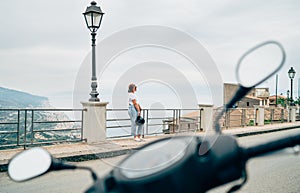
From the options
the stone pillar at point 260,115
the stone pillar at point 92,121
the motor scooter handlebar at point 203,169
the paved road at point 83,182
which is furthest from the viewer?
the stone pillar at point 260,115

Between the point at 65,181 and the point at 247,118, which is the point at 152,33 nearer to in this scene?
the point at 65,181

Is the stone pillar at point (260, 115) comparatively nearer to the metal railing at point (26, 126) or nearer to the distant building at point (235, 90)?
the metal railing at point (26, 126)

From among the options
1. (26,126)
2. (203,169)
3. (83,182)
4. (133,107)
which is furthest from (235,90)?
(26,126)

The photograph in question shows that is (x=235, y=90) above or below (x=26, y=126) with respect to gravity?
above

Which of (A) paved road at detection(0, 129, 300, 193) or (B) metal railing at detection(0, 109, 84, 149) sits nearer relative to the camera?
(A) paved road at detection(0, 129, 300, 193)

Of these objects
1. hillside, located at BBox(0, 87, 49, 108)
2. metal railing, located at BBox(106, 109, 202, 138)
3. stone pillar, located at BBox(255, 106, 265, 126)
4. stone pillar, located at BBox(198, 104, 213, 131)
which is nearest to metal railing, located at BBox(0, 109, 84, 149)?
hillside, located at BBox(0, 87, 49, 108)

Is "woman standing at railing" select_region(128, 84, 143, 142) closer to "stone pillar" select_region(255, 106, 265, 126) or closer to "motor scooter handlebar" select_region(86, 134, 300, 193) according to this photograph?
"motor scooter handlebar" select_region(86, 134, 300, 193)

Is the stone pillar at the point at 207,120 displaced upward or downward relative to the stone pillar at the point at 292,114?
upward

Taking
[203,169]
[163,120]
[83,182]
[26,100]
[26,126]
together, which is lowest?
[83,182]

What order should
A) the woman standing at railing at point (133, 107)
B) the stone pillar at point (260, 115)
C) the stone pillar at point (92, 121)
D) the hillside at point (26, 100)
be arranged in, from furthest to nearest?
the stone pillar at point (260, 115) → the stone pillar at point (92, 121) → the hillside at point (26, 100) → the woman standing at railing at point (133, 107)

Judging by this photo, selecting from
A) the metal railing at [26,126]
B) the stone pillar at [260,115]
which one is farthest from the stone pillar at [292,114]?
the metal railing at [26,126]

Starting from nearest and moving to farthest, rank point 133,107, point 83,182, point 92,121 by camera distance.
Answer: point 133,107
point 83,182
point 92,121

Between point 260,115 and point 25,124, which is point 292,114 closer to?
point 260,115

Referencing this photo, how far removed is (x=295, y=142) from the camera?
99 cm
